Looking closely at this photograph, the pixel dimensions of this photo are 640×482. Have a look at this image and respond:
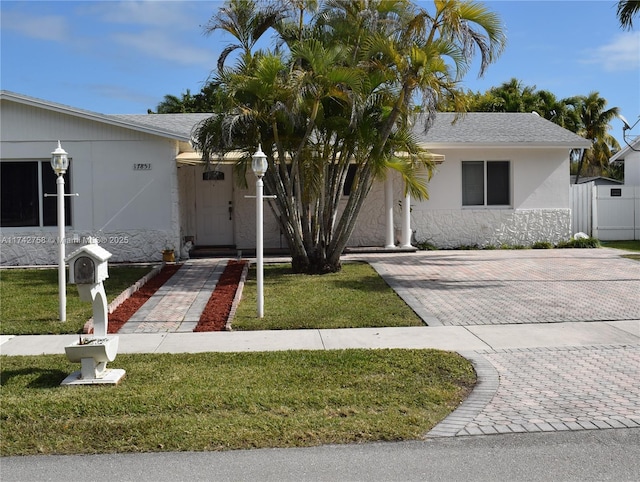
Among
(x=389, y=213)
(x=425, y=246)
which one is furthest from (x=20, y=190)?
(x=425, y=246)

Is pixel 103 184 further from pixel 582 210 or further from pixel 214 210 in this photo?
pixel 582 210

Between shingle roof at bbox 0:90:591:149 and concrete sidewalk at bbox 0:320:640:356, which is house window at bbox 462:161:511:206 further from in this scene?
concrete sidewalk at bbox 0:320:640:356

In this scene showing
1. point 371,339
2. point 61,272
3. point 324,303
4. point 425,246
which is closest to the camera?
point 371,339

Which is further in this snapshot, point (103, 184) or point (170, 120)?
point (170, 120)

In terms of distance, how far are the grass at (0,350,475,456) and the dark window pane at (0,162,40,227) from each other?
980 cm

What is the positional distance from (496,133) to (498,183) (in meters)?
1.49

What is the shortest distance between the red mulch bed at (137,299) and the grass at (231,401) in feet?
6.76

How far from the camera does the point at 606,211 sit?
22891 millimetres

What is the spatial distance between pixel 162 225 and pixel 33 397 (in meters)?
10.8

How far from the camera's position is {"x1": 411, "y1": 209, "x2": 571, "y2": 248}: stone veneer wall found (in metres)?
19.6

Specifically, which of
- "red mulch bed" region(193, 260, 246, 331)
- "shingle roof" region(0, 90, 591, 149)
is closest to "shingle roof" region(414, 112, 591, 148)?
"shingle roof" region(0, 90, 591, 149)

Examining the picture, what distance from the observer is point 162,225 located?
55.3ft

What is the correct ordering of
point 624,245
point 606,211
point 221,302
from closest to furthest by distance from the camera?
1. point 221,302
2. point 624,245
3. point 606,211

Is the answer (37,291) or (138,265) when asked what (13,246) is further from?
(37,291)
